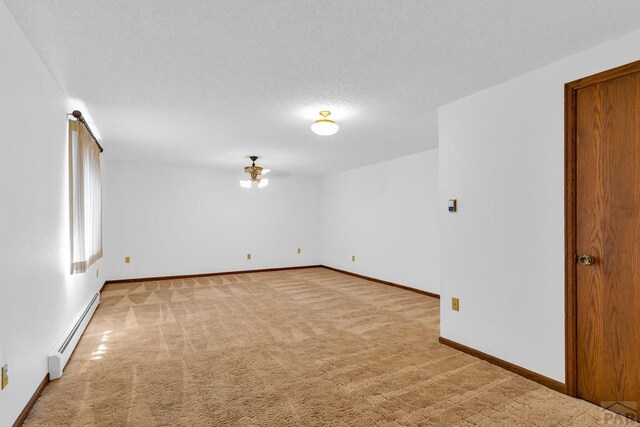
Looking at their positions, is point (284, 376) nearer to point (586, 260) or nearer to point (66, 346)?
point (66, 346)

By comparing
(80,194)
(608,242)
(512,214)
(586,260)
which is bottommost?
(586,260)

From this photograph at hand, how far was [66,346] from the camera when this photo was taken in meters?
2.77

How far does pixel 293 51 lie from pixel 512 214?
211 centimetres

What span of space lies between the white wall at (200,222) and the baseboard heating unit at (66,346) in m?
2.87

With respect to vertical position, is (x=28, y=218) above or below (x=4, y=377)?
above

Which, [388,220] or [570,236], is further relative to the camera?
[388,220]

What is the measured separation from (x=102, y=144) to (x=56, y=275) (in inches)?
112

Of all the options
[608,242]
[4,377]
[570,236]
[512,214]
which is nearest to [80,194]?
[4,377]

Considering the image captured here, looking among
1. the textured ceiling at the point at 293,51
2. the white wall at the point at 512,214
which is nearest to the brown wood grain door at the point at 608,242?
the white wall at the point at 512,214

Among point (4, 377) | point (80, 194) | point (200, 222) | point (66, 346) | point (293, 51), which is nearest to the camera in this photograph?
point (4, 377)

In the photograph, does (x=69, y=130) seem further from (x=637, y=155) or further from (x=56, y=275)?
(x=637, y=155)

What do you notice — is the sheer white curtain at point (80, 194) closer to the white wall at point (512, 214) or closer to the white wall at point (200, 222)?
the white wall at point (200, 222)

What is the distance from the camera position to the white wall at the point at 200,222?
21.3 feet

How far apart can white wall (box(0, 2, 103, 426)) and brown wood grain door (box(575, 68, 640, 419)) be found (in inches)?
139
